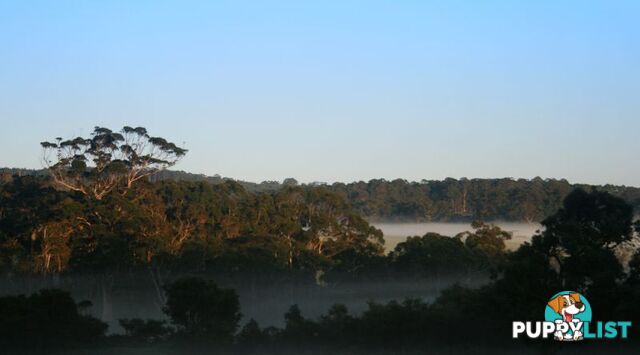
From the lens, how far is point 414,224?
180 feet

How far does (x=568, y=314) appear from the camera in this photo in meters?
19.0

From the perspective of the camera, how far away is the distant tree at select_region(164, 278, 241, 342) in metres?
27.7

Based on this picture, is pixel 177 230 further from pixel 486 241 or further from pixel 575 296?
pixel 575 296

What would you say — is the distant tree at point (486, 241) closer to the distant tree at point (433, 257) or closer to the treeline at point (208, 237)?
the treeline at point (208, 237)

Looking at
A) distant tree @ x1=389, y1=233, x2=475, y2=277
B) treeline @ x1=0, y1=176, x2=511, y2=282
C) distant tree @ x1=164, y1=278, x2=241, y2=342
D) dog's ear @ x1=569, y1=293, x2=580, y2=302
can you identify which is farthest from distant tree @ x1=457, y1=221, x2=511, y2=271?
dog's ear @ x1=569, y1=293, x2=580, y2=302

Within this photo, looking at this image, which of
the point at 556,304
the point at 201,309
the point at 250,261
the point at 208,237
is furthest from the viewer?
the point at 208,237

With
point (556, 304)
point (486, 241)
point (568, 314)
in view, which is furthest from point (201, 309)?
point (486, 241)

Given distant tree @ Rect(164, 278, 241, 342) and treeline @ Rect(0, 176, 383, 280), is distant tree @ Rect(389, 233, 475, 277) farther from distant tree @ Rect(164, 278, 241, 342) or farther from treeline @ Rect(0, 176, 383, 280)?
distant tree @ Rect(164, 278, 241, 342)

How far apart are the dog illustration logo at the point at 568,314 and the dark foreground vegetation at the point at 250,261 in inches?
17.1

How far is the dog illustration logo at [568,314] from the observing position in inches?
720

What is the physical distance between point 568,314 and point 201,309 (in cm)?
1292

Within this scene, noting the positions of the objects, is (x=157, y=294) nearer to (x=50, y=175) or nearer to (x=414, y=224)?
(x=50, y=175)

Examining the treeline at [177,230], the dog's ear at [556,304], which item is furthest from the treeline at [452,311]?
the treeline at [177,230]

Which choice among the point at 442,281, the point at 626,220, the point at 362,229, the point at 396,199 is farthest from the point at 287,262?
the point at 626,220
